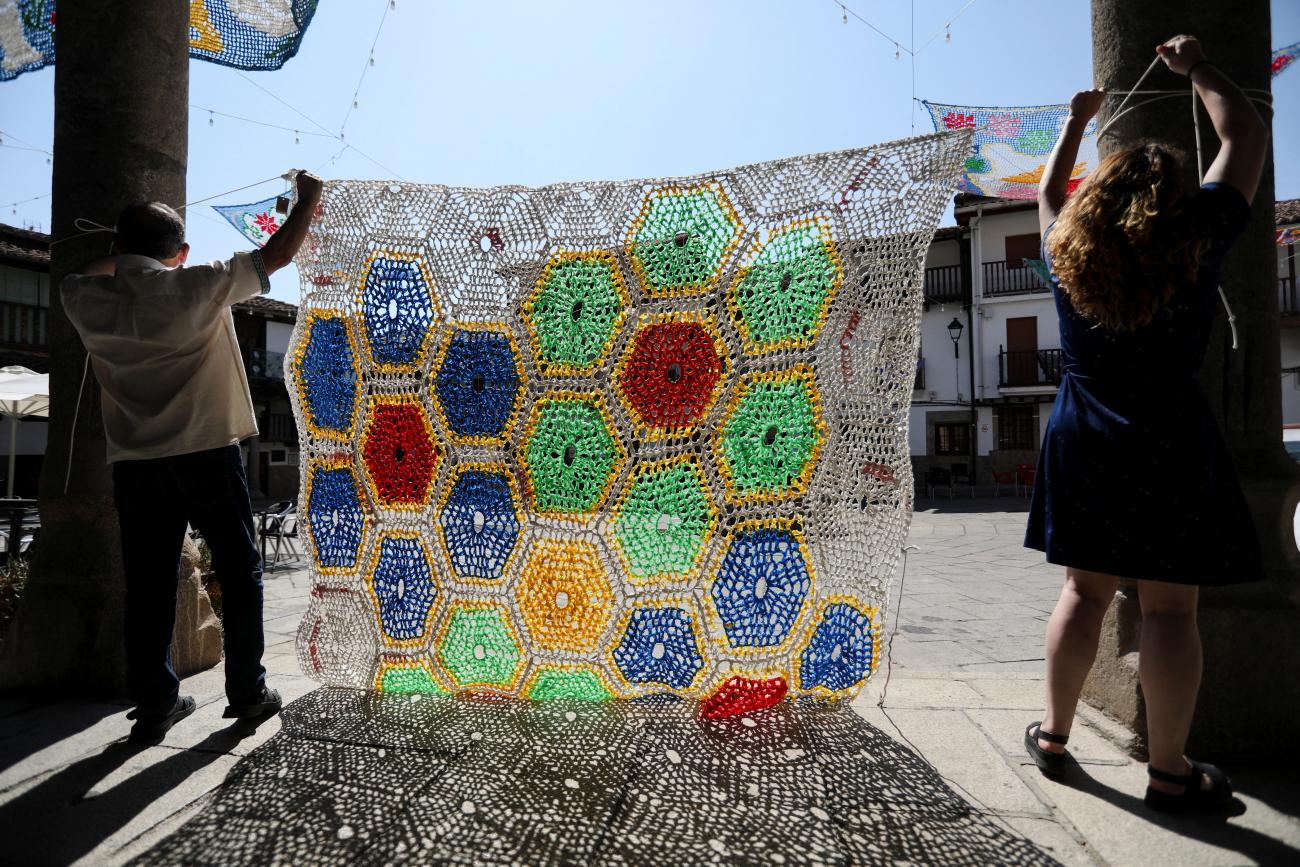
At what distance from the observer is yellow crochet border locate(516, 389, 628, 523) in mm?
1991

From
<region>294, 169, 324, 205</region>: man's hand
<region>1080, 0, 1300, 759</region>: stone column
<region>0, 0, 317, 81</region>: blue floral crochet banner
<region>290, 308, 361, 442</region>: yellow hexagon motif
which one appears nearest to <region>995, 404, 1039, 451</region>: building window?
<region>1080, 0, 1300, 759</region>: stone column

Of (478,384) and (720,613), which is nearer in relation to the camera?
(720,613)

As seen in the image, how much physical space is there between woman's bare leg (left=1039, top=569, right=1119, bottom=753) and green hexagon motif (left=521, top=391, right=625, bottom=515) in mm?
1150

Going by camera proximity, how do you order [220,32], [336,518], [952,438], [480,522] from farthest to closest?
[952,438]
[220,32]
[336,518]
[480,522]

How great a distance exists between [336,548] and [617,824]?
125 cm

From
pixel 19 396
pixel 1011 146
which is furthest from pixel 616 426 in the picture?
pixel 19 396

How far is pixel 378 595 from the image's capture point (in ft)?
7.04

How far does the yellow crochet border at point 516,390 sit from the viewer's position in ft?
6.77

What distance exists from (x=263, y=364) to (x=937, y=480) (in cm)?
1882

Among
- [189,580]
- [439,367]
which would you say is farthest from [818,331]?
[189,580]

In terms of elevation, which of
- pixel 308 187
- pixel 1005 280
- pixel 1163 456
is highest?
pixel 1005 280

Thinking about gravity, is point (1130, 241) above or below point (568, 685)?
above

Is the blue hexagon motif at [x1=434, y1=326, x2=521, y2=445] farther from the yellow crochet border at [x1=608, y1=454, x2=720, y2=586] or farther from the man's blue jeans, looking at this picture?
the man's blue jeans

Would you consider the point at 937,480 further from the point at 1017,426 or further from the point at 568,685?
the point at 568,685
